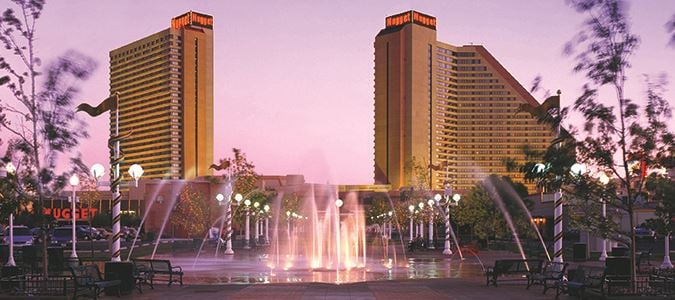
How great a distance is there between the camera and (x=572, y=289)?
19.0 metres

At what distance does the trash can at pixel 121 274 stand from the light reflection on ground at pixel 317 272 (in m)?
4.81

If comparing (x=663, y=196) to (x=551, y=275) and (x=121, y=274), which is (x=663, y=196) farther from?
(x=121, y=274)

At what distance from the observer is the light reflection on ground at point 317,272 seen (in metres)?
25.6

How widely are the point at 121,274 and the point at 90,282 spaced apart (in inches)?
60.9

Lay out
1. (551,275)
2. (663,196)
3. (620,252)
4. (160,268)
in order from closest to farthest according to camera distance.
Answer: (663,196) < (551,275) < (160,268) < (620,252)

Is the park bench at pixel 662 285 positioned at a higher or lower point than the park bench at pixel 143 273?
higher

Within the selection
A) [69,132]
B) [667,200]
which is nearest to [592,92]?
[667,200]

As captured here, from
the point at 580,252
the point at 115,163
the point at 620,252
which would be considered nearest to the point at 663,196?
the point at 115,163

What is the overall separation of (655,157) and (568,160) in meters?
1.95

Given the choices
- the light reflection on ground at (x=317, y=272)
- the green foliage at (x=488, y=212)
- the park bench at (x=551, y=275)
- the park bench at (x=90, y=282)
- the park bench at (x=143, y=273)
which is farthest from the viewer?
the green foliage at (x=488, y=212)

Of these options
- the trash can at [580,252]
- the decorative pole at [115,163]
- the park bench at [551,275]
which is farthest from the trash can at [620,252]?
the decorative pole at [115,163]

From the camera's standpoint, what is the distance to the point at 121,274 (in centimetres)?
1958

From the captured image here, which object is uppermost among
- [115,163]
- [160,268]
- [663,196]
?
[115,163]

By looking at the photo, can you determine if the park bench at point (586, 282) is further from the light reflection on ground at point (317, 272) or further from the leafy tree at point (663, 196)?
the light reflection on ground at point (317, 272)
